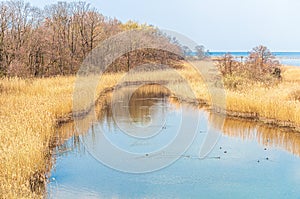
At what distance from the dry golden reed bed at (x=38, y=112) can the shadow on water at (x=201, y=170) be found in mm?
460

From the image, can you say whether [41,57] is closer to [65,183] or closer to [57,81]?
[57,81]

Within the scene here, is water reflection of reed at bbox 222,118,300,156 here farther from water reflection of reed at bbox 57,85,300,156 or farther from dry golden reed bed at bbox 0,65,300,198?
dry golden reed bed at bbox 0,65,300,198

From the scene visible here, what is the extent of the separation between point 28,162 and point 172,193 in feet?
7.11

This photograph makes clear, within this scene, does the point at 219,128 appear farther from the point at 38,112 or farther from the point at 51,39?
the point at 51,39

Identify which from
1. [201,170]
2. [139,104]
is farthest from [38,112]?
[139,104]

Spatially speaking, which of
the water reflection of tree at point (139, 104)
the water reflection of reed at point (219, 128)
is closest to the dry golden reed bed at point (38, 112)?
the water reflection of reed at point (219, 128)

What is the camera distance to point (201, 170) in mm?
7254

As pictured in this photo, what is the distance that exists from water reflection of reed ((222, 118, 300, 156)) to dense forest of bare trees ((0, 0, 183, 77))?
9414mm

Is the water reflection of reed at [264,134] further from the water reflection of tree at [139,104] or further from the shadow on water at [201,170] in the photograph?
the water reflection of tree at [139,104]

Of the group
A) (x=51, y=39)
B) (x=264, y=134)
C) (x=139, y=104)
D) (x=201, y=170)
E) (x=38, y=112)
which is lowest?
(x=201, y=170)

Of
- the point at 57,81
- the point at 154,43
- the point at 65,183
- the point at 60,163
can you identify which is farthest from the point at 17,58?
the point at 65,183

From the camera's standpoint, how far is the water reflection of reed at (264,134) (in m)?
9.15

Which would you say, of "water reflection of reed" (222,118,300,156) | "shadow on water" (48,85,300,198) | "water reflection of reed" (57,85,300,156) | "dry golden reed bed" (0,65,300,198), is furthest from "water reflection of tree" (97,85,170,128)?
"water reflection of reed" (222,118,300,156)

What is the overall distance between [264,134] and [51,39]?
12.7 metres
